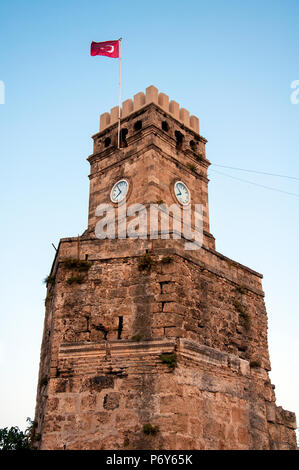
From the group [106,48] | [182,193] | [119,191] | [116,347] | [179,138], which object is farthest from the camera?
[179,138]

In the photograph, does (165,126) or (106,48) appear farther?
(165,126)

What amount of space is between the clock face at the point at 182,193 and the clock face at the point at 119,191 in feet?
6.00

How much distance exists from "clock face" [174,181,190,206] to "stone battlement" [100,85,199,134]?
2925 mm

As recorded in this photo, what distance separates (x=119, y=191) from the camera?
1898cm

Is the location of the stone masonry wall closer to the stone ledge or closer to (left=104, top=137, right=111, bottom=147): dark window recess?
the stone ledge

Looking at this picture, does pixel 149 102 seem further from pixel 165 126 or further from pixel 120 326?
pixel 120 326

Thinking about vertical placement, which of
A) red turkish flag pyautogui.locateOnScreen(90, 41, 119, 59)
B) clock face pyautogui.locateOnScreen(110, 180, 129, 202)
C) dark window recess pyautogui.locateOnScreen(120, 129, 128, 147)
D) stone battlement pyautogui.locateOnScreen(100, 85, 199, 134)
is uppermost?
red turkish flag pyautogui.locateOnScreen(90, 41, 119, 59)

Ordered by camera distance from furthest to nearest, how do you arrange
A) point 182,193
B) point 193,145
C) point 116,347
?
1. point 193,145
2. point 182,193
3. point 116,347

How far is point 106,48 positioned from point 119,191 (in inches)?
201

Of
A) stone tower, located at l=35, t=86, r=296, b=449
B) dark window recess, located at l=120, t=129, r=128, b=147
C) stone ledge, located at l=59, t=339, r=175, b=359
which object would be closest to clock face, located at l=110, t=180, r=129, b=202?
dark window recess, located at l=120, t=129, r=128, b=147

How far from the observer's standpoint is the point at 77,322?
10.1m

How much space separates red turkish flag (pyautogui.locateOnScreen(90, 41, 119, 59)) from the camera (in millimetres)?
18484

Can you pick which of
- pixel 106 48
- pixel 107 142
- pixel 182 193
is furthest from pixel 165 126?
pixel 106 48

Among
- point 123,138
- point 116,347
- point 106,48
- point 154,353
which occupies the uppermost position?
point 106,48
